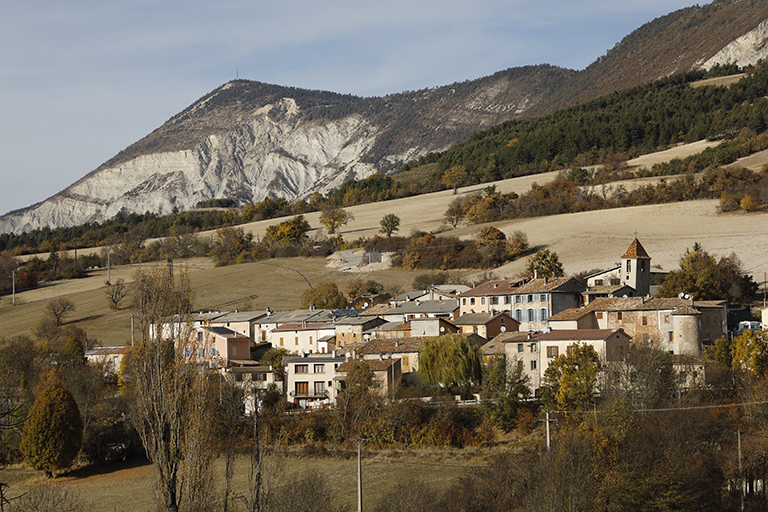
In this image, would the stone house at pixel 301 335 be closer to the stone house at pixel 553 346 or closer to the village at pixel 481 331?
the village at pixel 481 331

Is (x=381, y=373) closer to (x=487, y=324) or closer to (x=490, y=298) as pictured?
(x=487, y=324)

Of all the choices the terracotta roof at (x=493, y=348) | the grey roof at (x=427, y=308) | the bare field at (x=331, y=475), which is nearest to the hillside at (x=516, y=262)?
the grey roof at (x=427, y=308)

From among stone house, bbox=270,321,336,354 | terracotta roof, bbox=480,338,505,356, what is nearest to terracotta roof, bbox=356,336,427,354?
terracotta roof, bbox=480,338,505,356

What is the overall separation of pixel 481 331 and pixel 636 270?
46.2 feet

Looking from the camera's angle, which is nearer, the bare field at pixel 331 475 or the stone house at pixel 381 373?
the bare field at pixel 331 475

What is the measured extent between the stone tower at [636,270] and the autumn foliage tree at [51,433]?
142 feet

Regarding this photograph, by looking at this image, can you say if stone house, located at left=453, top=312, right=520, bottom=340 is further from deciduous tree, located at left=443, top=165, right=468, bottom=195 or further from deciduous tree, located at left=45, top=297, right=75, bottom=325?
deciduous tree, located at left=443, top=165, right=468, bottom=195

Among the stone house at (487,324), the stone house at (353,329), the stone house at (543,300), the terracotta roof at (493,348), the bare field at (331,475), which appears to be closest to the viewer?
the bare field at (331,475)

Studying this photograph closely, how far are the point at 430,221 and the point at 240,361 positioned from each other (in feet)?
218

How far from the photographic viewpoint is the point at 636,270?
65.1 meters

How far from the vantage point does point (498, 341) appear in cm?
5791

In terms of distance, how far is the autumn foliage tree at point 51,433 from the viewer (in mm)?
49188

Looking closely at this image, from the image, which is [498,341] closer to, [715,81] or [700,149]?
[700,149]

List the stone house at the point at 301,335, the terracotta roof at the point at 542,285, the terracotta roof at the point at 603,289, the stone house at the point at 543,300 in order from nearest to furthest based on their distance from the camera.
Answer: the terracotta roof at the point at 603,289
the stone house at the point at 543,300
the terracotta roof at the point at 542,285
the stone house at the point at 301,335
